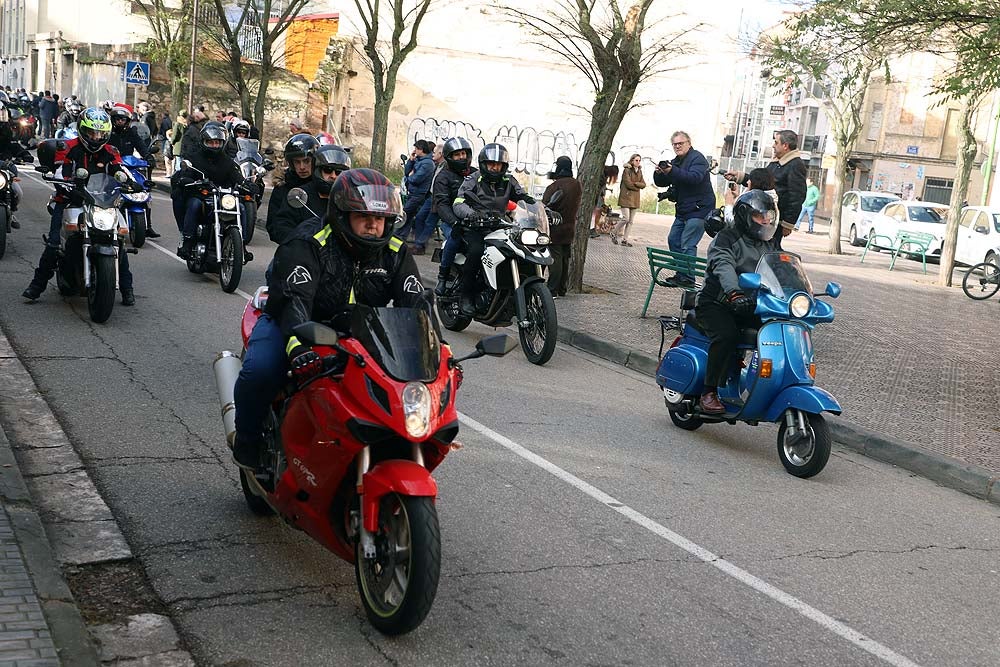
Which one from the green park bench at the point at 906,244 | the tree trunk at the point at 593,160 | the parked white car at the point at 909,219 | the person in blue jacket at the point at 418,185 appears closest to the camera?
the tree trunk at the point at 593,160

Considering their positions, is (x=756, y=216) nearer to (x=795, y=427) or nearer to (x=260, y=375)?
(x=795, y=427)

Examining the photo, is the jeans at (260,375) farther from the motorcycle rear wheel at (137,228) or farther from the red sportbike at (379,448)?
the motorcycle rear wheel at (137,228)

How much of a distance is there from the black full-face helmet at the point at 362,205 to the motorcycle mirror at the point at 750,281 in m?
3.39

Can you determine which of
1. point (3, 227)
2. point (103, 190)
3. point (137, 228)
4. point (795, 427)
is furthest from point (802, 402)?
point (3, 227)

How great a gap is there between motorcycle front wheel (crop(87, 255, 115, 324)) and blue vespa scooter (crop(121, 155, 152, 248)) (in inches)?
64.3

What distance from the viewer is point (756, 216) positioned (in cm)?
774

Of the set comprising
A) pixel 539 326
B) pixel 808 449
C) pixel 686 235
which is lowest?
pixel 808 449

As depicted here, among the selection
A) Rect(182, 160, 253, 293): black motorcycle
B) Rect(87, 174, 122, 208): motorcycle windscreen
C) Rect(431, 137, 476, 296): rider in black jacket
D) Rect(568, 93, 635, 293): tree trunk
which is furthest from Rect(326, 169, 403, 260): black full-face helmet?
Rect(568, 93, 635, 293): tree trunk

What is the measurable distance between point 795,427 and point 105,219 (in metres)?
6.12

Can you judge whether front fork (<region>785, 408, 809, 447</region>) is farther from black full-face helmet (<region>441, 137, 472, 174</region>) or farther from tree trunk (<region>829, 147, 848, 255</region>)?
tree trunk (<region>829, 147, 848, 255</region>)

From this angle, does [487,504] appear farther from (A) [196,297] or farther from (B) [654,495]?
(A) [196,297]

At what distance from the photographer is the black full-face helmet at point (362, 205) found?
454cm

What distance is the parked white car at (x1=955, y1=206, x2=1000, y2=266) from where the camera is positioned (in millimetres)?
25469

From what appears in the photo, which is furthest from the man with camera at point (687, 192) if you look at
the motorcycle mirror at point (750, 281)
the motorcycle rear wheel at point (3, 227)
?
the motorcycle rear wheel at point (3, 227)
